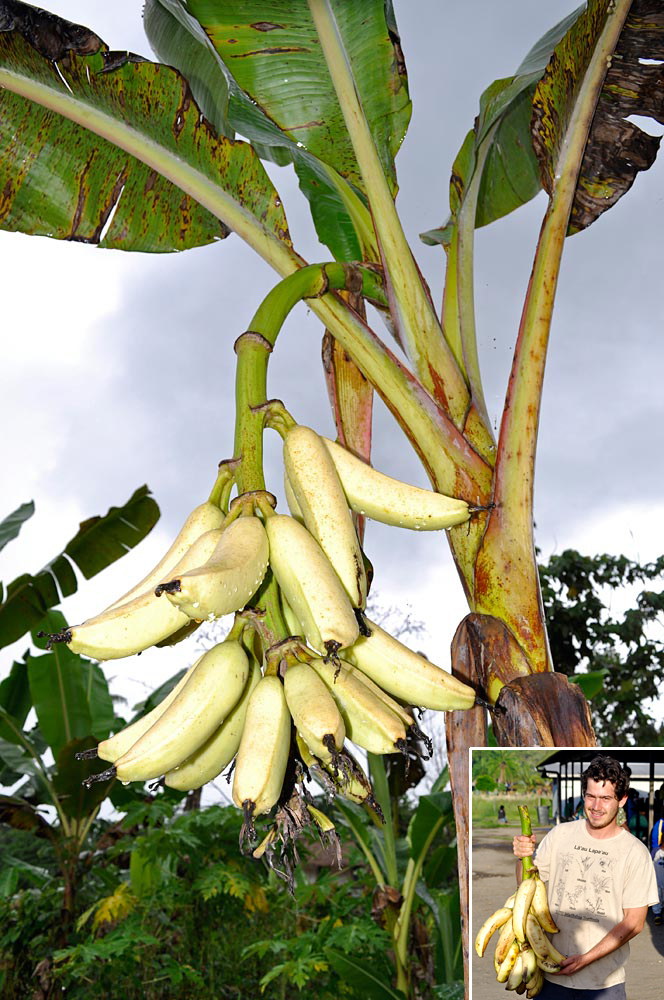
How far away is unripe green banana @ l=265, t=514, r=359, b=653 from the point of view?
1.70ft

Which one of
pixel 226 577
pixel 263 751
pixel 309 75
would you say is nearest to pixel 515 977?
pixel 263 751

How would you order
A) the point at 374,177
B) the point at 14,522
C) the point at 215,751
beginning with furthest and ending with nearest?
the point at 14,522 → the point at 374,177 → the point at 215,751

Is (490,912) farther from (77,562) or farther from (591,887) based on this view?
(77,562)

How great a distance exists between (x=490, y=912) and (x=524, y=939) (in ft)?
0.14

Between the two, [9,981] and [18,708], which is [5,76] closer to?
[9,981]

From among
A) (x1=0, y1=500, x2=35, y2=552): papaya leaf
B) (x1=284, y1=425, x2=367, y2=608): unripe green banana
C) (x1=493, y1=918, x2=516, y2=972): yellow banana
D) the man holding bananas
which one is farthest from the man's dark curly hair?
(x1=0, y1=500, x2=35, y2=552): papaya leaf

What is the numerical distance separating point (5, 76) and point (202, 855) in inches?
98.0

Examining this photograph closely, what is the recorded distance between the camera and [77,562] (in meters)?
3.04

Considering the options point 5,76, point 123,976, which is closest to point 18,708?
point 123,976

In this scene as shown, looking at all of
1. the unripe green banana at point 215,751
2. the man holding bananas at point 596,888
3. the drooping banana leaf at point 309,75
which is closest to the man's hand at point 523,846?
the man holding bananas at point 596,888

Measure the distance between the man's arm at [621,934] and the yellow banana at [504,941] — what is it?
1.9 inches

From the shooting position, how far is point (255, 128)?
50.5 inches

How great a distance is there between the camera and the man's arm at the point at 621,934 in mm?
526

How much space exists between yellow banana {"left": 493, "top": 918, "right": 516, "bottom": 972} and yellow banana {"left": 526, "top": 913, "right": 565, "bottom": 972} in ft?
0.04
